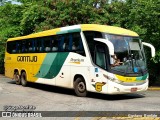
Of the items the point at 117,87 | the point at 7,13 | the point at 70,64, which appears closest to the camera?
the point at 117,87

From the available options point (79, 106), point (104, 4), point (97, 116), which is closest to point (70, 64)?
point (79, 106)

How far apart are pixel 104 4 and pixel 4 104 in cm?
1588

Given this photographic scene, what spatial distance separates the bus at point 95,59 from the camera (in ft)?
50.6

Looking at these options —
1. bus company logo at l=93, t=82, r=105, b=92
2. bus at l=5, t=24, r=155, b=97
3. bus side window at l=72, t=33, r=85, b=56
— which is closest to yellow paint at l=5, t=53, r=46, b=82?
bus at l=5, t=24, r=155, b=97

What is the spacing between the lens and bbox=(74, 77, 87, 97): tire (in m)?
16.8

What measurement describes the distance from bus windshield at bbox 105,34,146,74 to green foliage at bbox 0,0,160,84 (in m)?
4.85

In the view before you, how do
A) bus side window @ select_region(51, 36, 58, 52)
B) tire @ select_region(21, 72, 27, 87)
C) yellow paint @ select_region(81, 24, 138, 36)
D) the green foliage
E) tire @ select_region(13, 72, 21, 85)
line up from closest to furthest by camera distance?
yellow paint @ select_region(81, 24, 138, 36) < bus side window @ select_region(51, 36, 58, 52) < the green foliage < tire @ select_region(21, 72, 27, 87) < tire @ select_region(13, 72, 21, 85)

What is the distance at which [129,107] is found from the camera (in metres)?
13.2

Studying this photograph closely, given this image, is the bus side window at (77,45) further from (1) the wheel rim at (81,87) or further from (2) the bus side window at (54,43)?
(2) the bus side window at (54,43)

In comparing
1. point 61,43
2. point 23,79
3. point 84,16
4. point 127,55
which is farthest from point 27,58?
point 127,55

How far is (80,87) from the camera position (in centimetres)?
1702

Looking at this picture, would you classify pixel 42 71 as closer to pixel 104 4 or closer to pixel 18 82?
pixel 18 82

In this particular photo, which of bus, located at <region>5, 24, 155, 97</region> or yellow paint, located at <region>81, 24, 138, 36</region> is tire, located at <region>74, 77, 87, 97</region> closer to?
bus, located at <region>5, 24, 155, 97</region>

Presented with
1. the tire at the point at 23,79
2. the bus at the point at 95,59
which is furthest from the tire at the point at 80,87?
the tire at the point at 23,79
